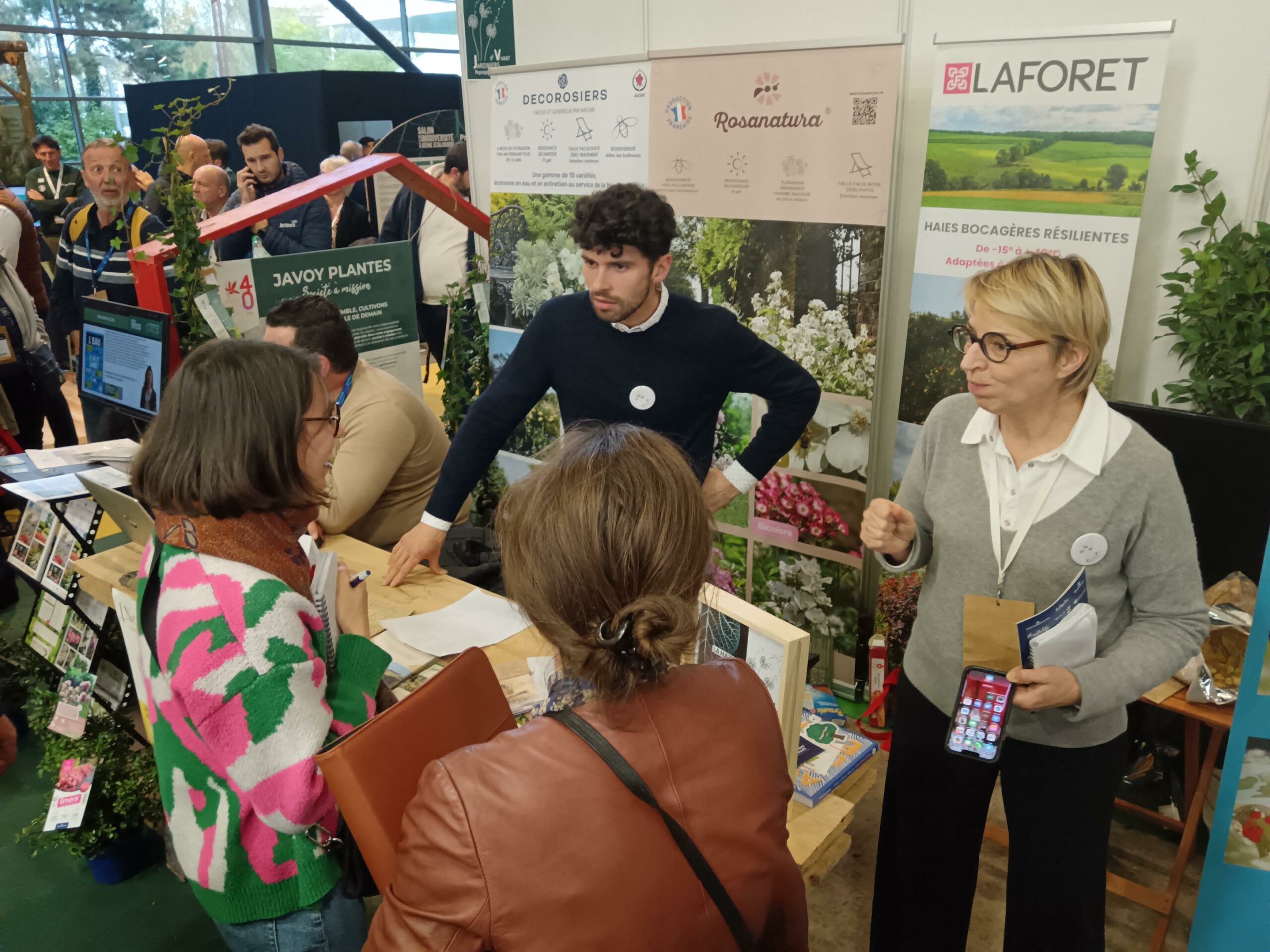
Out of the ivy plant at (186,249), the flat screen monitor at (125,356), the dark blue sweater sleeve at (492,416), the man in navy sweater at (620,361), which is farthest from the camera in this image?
the ivy plant at (186,249)

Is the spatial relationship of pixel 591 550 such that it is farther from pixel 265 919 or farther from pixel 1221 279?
pixel 1221 279

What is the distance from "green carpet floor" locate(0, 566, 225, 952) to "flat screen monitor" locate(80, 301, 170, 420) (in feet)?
4.17

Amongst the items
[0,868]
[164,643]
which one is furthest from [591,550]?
[0,868]

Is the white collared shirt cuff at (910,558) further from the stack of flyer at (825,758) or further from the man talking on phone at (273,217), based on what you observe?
the man talking on phone at (273,217)

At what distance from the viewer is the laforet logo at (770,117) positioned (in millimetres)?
2922

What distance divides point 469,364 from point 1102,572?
324 cm

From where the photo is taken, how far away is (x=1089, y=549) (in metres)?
1.47

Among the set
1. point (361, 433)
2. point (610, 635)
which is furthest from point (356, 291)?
point (610, 635)

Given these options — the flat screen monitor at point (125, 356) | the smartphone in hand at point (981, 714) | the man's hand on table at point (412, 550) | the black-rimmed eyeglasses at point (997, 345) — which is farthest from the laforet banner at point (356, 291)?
the smartphone in hand at point (981, 714)

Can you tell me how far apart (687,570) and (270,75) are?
952cm

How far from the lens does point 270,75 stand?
345 inches

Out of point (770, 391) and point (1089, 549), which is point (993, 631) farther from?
point (770, 391)

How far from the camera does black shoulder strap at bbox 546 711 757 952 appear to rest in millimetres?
874

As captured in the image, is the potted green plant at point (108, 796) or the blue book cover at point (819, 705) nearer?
the blue book cover at point (819, 705)
